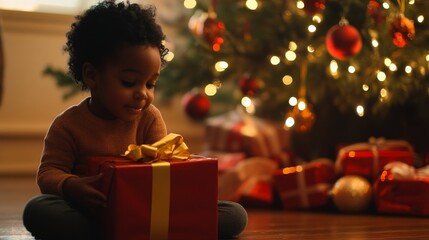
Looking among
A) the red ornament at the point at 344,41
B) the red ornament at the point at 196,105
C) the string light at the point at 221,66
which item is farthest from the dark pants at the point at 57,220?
the red ornament at the point at 196,105

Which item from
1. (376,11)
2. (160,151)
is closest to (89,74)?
(160,151)

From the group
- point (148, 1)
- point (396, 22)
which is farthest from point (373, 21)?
point (148, 1)

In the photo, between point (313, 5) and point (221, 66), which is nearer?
point (313, 5)

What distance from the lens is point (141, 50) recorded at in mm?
1248

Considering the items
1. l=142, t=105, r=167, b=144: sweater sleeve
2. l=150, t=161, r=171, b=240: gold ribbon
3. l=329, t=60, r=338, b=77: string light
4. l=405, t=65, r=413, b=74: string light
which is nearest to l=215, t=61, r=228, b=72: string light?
l=329, t=60, r=338, b=77: string light

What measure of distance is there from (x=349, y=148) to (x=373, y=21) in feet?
1.20

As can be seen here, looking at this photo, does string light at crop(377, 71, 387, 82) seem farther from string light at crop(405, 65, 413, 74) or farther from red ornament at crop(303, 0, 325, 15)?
red ornament at crop(303, 0, 325, 15)

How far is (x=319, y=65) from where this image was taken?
2.16 m

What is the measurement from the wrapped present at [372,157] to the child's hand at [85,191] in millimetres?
1011

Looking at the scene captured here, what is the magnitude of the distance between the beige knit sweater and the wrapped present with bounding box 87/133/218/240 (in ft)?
0.21

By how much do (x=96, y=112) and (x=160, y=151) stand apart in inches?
7.3

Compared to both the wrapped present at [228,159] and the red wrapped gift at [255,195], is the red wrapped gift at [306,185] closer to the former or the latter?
the red wrapped gift at [255,195]

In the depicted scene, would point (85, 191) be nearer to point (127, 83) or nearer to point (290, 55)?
point (127, 83)

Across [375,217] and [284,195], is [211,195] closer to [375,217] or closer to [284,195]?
[375,217]
